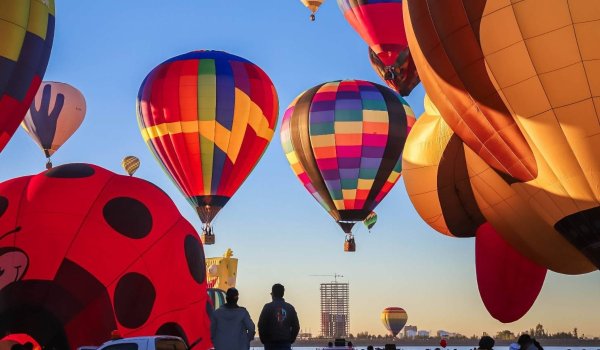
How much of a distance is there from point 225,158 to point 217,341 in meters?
18.4

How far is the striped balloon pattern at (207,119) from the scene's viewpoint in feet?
87.7

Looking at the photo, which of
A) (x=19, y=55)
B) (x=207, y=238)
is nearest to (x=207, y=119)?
(x=207, y=238)

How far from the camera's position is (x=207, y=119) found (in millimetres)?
26719

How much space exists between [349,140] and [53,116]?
30.8ft

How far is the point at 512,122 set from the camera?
498 inches

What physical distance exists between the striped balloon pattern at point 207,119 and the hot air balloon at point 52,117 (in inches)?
182

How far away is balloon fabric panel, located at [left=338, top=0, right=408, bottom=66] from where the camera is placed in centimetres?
2880

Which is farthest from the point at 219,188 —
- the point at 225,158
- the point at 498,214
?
the point at 498,214

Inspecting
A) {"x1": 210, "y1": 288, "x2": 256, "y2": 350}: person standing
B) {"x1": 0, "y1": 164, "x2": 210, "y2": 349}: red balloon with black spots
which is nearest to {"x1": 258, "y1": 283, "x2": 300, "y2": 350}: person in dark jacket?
{"x1": 210, "y1": 288, "x2": 256, "y2": 350}: person standing

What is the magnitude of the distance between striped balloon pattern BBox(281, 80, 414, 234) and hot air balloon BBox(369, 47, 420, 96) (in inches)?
15.9

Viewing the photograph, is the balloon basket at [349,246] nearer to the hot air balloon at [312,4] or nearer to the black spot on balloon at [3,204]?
the hot air balloon at [312,4]

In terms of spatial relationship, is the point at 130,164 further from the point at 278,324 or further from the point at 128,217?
the point at 278,324

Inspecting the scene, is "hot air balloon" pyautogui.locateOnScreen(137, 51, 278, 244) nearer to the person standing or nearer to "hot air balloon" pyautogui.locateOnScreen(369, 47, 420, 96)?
"hot air balloon" pyautogui.locateOnScreen(369, 47, 420, 96)

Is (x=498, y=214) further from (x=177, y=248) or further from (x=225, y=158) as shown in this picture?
(x=225, y=158)
